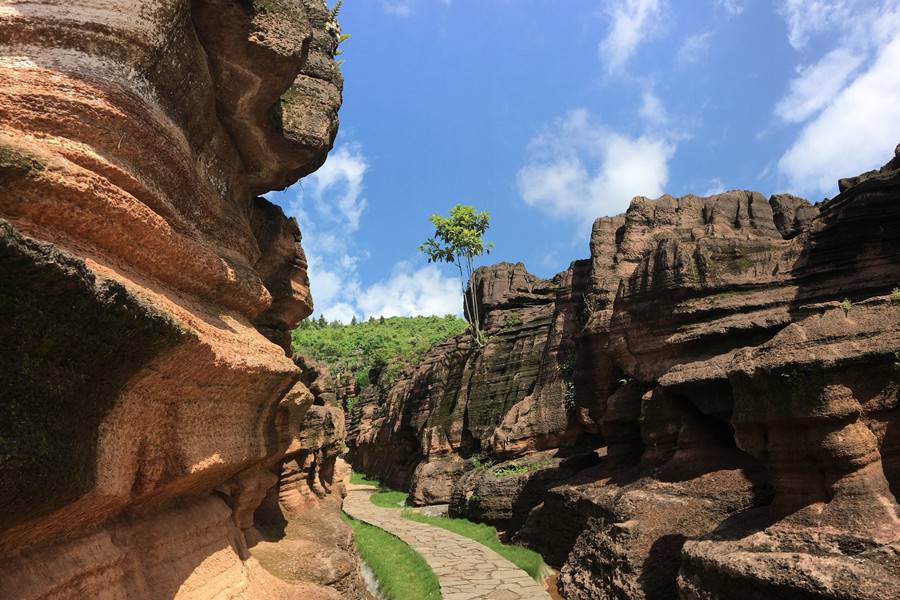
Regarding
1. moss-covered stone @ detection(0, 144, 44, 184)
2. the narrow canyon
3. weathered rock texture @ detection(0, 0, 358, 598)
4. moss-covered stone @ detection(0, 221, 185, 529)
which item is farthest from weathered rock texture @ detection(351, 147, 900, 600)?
moss-covered stone @ detection(0, 144, 44, 184)

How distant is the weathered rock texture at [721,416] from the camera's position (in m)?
6.72

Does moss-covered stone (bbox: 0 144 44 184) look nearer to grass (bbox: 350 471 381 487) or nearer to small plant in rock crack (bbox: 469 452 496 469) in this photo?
small plant in rock crack (bbox: 469 452 496 469)

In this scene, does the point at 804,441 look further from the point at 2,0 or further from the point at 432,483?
the point at 432,483

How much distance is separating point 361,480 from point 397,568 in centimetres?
2792

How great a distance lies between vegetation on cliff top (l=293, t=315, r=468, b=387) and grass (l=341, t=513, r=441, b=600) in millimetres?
44350

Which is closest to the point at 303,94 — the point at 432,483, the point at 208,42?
the point at 208,42

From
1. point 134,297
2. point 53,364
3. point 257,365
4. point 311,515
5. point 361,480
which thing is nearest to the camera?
point 53,364

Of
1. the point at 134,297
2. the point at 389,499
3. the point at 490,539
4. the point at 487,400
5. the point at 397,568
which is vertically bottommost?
the point at 397,568

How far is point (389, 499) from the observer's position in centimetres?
2695

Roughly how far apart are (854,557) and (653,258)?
30.0ft

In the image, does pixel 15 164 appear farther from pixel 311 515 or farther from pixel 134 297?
pixel 311 515

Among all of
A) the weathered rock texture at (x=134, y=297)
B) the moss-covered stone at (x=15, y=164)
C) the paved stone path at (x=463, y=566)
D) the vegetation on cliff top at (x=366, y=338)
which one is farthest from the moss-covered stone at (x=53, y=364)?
the vegetation on cliff top at (x=366, y=338)

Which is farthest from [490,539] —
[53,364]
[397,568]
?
[53,364]

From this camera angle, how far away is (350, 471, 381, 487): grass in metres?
→ 36.4
